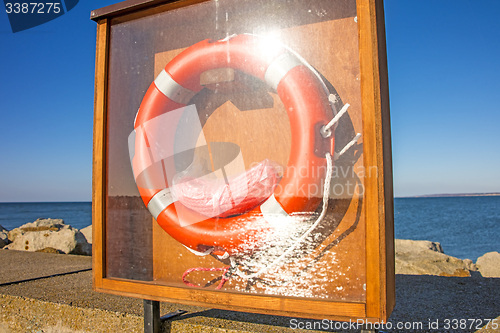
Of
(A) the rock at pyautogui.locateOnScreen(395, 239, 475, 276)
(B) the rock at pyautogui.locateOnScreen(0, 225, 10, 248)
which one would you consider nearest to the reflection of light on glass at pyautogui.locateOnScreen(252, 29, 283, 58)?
(A) the rock at pyautogui.locateOnScreen(395, 239, 475, 276)

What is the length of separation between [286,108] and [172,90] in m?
0.57

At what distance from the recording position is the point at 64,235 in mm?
4465

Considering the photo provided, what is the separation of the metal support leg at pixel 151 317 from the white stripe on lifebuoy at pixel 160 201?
39 centimetres

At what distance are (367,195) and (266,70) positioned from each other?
62 cm

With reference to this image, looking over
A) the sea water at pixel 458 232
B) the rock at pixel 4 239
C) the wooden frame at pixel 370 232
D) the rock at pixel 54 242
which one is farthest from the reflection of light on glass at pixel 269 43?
the sea water at pixel 458 232

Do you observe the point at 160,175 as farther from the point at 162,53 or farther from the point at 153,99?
the point at 162,53

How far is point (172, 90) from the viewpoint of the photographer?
1755 mm

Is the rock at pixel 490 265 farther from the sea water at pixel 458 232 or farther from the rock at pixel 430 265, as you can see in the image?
the sea water at pixel 458 232

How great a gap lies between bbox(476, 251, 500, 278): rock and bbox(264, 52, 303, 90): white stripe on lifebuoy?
12.5 ft

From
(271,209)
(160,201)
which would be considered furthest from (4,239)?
(271,209)

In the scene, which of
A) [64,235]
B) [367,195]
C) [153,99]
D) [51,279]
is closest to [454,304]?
[367,195]

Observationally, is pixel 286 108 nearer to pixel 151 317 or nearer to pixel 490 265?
pixel 151 317

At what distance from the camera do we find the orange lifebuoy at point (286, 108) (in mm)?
1418

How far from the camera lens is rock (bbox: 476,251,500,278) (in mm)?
4063
